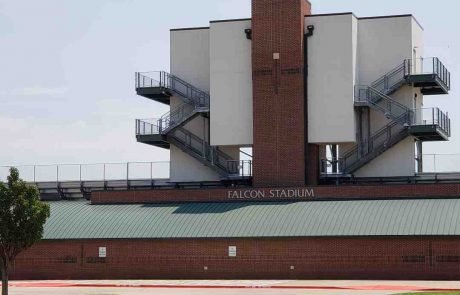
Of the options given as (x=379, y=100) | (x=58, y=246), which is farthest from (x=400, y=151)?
(x=58, y=246)

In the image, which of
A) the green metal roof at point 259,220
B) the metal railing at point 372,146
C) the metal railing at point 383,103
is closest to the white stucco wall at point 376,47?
the metal railing at point 383,103

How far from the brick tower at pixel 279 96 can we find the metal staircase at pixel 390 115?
349 centimetres

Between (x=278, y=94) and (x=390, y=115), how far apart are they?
308 inches

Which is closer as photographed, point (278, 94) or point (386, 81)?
point (278, 94)

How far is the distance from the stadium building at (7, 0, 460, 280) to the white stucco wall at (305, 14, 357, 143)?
0.07 meters

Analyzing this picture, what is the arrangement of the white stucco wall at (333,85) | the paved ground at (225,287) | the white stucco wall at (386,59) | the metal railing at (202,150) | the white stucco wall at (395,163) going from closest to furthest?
the paved ground at (225,287) → the white stucco wall at (333,85) → the white stucco wall at (395,163) → the white stucco wall at (386,59) → the metal railing at (202,150)

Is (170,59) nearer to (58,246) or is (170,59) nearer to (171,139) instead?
(171,139)

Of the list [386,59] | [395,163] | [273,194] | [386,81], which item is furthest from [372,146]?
[273,194]

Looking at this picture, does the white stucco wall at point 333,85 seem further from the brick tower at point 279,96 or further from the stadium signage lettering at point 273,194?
the stadium signage lettering at point 273,194

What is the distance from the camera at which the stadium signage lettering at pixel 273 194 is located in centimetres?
7225

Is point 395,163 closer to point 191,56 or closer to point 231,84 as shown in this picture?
point 231,84

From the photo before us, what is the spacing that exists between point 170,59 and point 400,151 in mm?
18154

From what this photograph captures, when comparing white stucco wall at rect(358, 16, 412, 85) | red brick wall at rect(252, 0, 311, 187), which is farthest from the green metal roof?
white stucco wall at rect(358, 16, 412, 85)

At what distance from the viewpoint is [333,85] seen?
247ft
